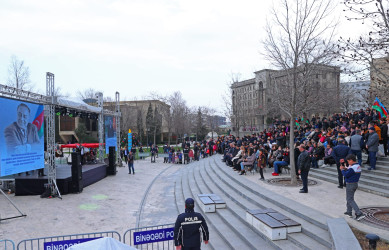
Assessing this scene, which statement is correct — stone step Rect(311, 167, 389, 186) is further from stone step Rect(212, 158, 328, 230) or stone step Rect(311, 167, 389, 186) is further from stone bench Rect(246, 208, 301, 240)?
stone bench Rect(246, 208, 301, 240)

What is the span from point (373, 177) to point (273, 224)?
18.8 feet

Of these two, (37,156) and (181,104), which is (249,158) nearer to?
(37,156)

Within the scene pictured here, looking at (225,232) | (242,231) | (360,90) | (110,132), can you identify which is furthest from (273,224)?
(110,132)

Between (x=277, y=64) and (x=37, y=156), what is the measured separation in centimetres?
1158

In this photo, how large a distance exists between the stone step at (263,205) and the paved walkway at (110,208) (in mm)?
770

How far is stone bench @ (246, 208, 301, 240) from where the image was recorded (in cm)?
596

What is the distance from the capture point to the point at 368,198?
8.19 m

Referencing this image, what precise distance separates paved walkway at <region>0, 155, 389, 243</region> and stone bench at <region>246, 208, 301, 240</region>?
1300 millimetres

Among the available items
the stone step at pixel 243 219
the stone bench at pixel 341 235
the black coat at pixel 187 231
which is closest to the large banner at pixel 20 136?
the stone step at pixel 243 219

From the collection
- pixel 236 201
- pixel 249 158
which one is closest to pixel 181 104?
pixel 249 158

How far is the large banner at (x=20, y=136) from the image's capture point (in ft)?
34.3

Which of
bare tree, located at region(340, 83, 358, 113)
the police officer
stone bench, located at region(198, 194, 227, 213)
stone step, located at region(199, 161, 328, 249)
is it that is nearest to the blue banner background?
the police officer

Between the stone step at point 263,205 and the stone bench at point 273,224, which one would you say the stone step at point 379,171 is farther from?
the stone bench at point 273,224

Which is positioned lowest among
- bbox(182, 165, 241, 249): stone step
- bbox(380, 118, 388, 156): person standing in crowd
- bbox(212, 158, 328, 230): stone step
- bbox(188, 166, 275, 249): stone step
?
bbox(182, 165, 241, 249): stone step
